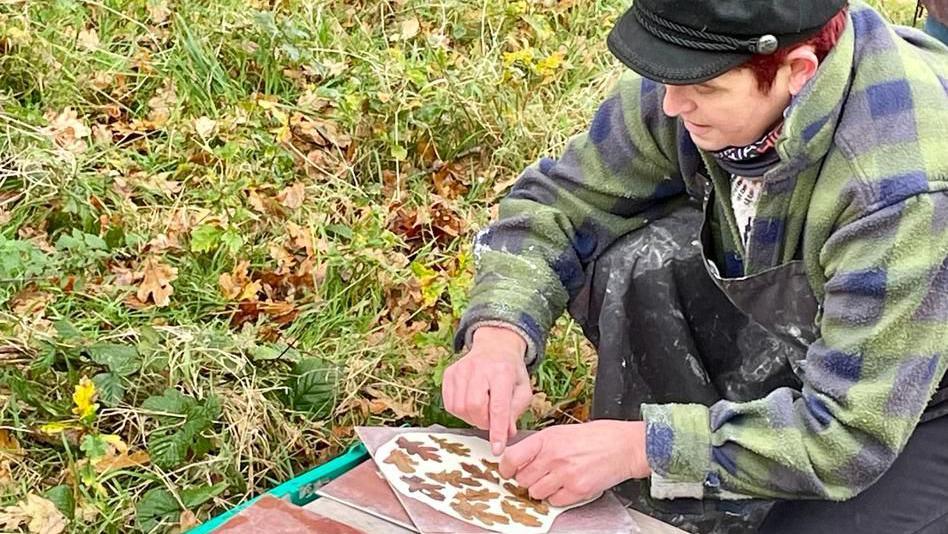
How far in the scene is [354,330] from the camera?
3217 mm

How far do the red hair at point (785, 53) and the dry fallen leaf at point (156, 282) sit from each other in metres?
1.69

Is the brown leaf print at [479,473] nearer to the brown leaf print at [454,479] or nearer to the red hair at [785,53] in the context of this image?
the brown leaf print at [454,479]

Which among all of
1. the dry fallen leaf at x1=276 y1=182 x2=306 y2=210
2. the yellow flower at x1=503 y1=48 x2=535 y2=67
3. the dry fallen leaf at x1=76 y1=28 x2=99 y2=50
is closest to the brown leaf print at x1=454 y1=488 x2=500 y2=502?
the dry fallen leaf at x1=276 y1=182 x2=306 y2=210

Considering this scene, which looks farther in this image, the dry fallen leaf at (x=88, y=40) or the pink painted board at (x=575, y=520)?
the dry fallen leaf at (x=88, y=40)

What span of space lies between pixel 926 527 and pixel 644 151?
0.86 meters

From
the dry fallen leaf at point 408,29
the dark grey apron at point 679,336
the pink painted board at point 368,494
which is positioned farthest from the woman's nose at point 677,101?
the dry fallen leaf at point 408,29

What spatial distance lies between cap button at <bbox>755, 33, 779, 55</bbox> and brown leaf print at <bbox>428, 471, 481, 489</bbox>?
97 centimetres

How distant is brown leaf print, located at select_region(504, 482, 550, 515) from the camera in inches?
90.9

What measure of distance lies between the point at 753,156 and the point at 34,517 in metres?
1.57

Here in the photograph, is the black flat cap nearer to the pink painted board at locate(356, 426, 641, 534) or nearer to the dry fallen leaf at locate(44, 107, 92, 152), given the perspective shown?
the pink painted board at locate(356, 426, 641, 534)

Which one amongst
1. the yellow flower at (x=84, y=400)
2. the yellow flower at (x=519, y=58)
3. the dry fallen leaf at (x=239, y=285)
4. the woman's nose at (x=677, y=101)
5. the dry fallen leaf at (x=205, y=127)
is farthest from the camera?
the yellow flower at (x=519, y=58)

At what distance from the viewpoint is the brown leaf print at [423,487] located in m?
2.32

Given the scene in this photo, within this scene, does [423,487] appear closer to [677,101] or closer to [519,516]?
[519,516]

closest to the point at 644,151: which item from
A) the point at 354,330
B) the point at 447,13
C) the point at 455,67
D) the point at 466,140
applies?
the point at 354,330
